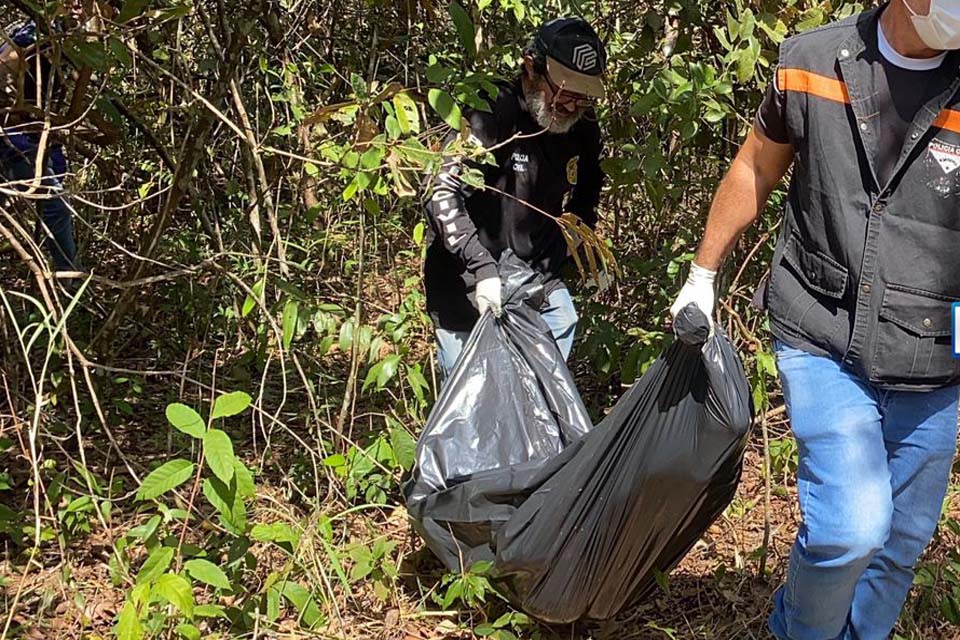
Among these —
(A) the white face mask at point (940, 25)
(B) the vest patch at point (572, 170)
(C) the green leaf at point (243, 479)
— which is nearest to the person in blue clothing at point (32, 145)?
(C) the green leaf at point (243, 479)

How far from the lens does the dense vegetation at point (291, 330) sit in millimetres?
2441

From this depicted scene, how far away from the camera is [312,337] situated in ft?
13.3

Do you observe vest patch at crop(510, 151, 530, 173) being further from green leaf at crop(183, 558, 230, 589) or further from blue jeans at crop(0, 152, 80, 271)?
blue jeans at crop(0, 152, 80, 271)

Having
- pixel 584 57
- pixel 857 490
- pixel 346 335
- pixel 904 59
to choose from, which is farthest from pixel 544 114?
pixel 857 490

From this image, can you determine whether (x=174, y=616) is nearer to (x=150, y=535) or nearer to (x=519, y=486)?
(x=150, y=535)

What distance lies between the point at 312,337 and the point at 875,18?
8.29 feet

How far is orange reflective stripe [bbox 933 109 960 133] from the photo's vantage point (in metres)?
1.91

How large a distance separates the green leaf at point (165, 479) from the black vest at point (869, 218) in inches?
48.5

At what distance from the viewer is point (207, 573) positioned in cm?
225

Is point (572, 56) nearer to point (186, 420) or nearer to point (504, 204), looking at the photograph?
point (504, 204)

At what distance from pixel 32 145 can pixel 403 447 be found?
1.54 meters

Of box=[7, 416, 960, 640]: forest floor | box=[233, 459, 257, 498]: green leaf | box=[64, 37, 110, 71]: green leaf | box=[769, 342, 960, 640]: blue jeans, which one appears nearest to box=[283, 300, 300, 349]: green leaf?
box=[7, 416, 960, 640]: forest floor

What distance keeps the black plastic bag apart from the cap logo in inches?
21.7

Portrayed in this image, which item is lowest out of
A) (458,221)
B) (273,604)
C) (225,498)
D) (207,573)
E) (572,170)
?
(273,604)
